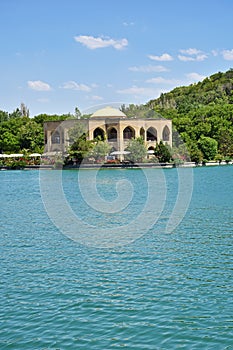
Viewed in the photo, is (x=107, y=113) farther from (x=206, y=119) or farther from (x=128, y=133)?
(x=206, y=119)

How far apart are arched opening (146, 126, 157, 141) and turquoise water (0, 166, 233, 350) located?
144ft

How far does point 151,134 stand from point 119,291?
50.7 metres

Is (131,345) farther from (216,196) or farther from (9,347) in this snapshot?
(216,196)

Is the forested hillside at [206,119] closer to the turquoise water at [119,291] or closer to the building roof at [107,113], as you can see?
the building roof at [107,113]

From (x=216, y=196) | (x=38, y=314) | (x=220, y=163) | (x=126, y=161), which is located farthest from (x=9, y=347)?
(x=220, y=163)

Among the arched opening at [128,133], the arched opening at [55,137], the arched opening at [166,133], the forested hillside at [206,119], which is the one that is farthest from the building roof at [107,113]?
the forested hillside at [206,119]

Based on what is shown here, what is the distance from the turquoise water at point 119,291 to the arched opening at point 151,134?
43.9 metres

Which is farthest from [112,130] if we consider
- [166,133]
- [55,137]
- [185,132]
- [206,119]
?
[206,119]

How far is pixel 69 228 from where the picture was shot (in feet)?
47.8

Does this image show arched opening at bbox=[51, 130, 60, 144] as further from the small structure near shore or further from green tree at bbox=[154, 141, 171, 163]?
green tree at bbox=[154, 141, 171, 163]

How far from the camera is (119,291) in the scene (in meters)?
8.32

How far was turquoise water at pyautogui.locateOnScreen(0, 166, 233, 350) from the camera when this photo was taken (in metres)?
6.60

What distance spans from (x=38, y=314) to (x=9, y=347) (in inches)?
41.8

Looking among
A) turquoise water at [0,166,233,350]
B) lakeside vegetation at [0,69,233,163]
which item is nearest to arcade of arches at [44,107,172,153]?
lakeside vegetation at [0,69,233,163]
